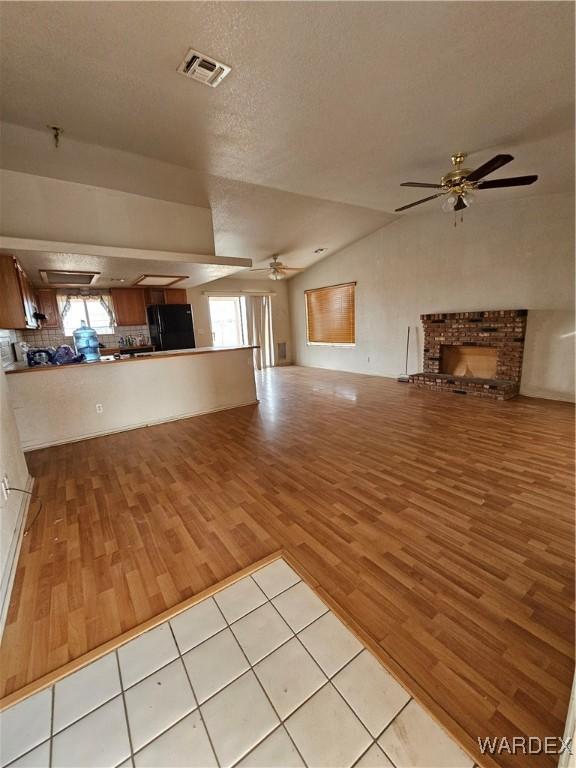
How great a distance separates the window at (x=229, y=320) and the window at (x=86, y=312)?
2736mm

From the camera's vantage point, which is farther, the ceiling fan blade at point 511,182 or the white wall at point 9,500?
the ceiling fan blade at point 511,182

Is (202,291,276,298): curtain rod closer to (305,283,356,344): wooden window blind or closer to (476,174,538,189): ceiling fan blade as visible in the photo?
(305,283,356,344): wooden window blind

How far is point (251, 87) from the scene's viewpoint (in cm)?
204

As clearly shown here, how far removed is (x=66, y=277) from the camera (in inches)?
171

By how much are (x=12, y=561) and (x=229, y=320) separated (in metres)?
7.28

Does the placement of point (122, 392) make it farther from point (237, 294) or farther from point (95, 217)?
point (237, 294)

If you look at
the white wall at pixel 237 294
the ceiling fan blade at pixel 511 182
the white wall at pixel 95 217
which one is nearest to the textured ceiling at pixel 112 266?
the white wall at pixel 95 217

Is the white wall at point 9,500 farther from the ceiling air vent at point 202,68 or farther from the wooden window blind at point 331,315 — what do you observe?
the wooden window blind at point 331,315

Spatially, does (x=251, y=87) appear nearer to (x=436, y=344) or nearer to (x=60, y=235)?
(x=60, y=235)

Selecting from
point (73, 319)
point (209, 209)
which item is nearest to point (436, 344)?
point (209, 209)

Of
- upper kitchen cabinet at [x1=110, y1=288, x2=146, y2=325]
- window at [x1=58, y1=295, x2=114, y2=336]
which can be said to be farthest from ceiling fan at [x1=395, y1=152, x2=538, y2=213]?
window at [x1=58, y1=295, x2=114, y2=336]

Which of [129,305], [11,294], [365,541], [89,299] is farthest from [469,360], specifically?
[89,299]

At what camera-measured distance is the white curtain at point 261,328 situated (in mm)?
8435

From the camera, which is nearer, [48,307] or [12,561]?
[12,561]
